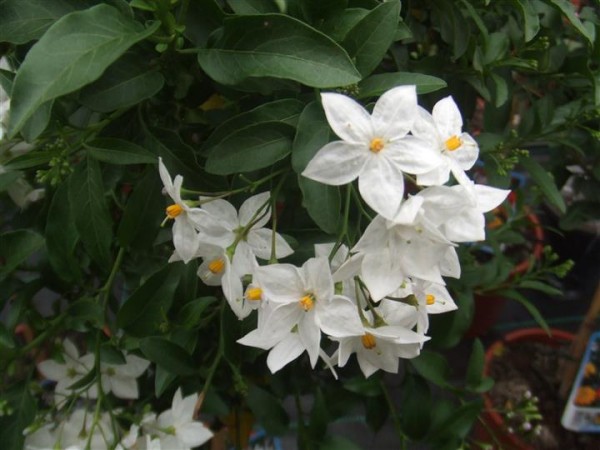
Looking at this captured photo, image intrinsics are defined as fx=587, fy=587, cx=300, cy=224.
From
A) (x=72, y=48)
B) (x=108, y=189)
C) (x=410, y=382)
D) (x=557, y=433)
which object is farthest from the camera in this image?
(x=557, y=433)

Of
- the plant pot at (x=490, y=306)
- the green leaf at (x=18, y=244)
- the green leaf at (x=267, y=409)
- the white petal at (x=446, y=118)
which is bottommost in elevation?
the plant pot at (x=490, y=306)

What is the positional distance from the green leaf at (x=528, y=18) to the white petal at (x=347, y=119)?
254 millimetres

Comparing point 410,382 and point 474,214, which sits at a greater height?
point 474,214

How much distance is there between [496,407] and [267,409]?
62cm

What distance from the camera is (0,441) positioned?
72 cm

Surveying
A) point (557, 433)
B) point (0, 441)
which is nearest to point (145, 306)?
point (0, 441)

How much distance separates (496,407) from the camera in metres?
1.25

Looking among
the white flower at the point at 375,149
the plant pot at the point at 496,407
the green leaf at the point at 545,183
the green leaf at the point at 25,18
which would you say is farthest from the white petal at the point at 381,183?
the plant pot at the point at 496,407

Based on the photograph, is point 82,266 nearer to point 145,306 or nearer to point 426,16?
point 145,306

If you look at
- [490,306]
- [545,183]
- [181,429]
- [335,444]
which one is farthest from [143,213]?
[490,306]

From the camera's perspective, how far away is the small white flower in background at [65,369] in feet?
2.66

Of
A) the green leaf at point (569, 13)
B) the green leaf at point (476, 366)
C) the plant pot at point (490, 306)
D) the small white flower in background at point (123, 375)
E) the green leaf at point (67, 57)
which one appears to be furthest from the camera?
the plant pot at point (490, 306)

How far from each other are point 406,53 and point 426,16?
0.09 m

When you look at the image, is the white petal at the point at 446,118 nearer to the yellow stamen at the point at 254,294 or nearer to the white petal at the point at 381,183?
the white petal at the point at 381,183
